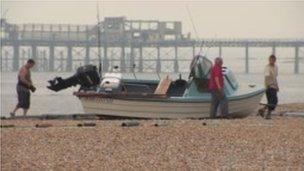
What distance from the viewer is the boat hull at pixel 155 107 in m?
16.7

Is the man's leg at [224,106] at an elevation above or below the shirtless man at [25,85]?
below

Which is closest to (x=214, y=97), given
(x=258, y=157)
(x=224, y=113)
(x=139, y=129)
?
(x=224, y=113)

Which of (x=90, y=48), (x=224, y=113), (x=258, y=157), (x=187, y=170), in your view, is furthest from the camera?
(x=90, y=48)

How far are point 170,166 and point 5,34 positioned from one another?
134m

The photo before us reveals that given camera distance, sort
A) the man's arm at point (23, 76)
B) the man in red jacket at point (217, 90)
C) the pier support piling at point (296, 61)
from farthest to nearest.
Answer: the pier support piling at point (296, 61), the man's arm at point (23, 76), the man in red jacket at point (217, 90)

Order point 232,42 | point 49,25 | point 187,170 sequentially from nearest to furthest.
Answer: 1. point 187,170
2. point 232,42
3. point 49,25

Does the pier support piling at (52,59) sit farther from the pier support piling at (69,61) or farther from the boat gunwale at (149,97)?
the boat gunwale at (149,97)

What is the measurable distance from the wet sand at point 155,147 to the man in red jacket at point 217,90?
2.91 metres

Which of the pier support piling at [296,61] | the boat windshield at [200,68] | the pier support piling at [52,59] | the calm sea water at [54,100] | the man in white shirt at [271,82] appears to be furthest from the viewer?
the pier support piling at [52,59]

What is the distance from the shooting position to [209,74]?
17.1 m

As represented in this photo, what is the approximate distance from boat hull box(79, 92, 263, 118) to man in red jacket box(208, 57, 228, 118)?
42 cm

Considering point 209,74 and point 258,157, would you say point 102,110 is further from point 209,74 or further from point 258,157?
point 258,157

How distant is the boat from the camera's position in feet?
55.0

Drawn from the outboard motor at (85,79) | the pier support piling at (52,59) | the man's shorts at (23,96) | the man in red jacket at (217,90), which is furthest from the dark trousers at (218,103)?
the pier support piling at (52,59)
